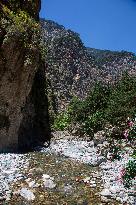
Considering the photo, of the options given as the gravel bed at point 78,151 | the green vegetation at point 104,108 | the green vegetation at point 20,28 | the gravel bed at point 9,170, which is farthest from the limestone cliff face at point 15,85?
the green vegetation at point 104,108

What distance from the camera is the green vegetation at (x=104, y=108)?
29.4 metres

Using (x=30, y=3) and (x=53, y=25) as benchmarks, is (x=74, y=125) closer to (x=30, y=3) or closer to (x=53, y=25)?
(x=30, y=3)

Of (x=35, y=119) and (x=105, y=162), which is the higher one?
(x=35, y=119)

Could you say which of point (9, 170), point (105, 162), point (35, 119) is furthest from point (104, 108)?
point (9, 170)

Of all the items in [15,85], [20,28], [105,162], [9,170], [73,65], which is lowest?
[9,170]

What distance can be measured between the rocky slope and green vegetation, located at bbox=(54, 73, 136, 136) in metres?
17.6

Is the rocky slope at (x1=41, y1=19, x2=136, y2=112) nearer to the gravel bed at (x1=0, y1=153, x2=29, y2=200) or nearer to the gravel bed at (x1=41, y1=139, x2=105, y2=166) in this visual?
the gravel bed at (x1=41, y1=139, x2=105, y2=166)

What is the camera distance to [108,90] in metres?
36.2

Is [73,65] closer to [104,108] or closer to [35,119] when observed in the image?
[104,108]

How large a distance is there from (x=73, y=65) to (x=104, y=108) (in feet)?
107

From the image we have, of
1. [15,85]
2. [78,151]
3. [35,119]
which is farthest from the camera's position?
[35,119]

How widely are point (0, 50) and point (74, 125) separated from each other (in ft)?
47.2

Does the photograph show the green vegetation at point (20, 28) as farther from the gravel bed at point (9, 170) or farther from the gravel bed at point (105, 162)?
the gravel bed at point (105, 162)

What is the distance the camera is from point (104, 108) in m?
34.0
